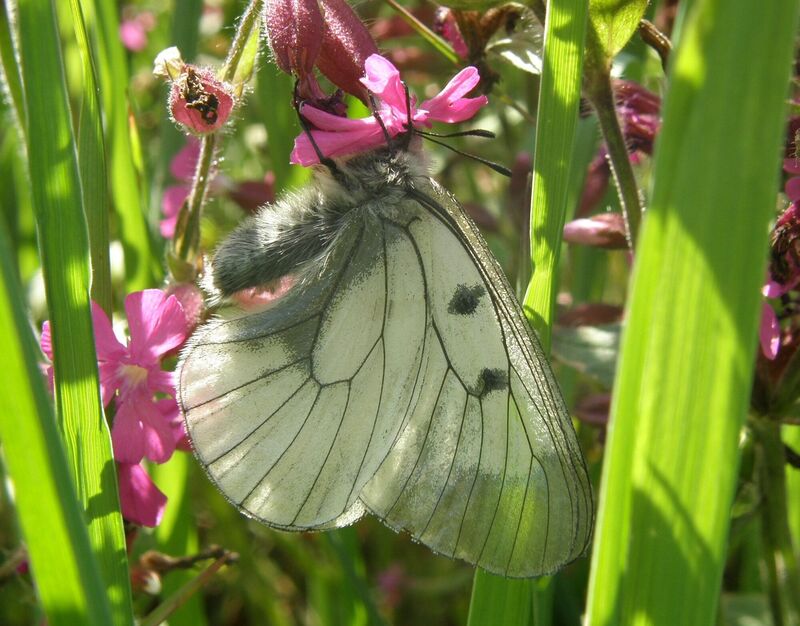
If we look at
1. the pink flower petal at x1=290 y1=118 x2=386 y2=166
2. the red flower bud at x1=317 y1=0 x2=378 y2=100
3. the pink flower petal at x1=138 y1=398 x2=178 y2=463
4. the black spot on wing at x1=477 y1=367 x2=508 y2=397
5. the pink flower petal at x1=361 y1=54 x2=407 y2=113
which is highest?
the red flower bud at x1=317 y1=0 x2=378 y2=100

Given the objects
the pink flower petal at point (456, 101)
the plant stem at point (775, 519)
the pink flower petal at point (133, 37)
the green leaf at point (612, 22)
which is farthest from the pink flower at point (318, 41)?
the pink flower petal at point (133, 37)

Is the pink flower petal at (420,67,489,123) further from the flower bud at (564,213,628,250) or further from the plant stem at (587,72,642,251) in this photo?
the flower bud at (564,213,628,250)

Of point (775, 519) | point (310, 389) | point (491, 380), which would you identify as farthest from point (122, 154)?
point (775, 519)

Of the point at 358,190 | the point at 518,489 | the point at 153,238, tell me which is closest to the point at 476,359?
the point at 518,489

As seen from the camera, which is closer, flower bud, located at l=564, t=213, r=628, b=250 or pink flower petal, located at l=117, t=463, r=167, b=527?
pink flower petal, located at l=117, t=463, r=167, b=527

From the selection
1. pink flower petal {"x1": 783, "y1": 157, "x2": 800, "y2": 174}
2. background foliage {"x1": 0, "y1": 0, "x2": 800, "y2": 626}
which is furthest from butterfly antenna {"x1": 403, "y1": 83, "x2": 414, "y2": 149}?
pink flower petal {"x1": 783, "y1": 157, "x2": 800, "y2": 174}

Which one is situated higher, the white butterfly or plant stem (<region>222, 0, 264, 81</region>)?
plant stem (<region>222, 0, 264, 81</region>)

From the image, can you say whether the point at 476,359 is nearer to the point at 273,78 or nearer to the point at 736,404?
the point at 736,404
